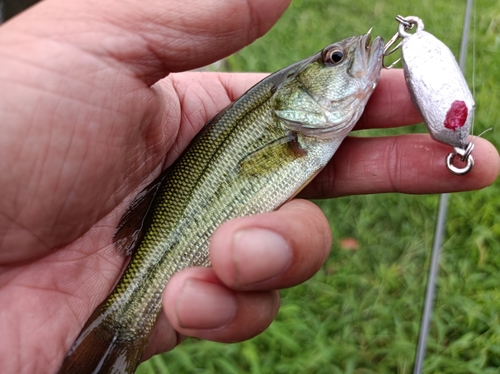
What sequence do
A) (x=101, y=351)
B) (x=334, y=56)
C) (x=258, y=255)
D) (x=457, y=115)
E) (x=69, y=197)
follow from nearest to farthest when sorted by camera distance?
(x=258, y=255)
(x=457, y=115)
(x=101, y=351)
(x=69, y=197)
(x=334, y=56)

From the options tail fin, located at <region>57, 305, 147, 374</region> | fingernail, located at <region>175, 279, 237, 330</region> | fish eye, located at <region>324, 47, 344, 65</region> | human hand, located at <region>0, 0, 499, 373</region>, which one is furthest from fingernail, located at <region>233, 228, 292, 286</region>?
fish eye, located at <region>324, 47, 344, 65</region>

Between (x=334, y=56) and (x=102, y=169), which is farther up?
(x=334, y=56)

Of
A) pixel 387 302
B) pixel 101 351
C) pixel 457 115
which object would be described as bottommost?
pixel 387 302

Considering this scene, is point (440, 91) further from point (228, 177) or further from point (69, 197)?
point (69, 197)

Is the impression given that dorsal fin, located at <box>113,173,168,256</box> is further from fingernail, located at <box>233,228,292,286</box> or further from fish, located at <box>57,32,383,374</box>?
fingernail, located at <box>233,228,292,286</box>

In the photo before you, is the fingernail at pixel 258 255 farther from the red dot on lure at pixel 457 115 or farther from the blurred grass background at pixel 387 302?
the blurred grass background at pixel 387 302

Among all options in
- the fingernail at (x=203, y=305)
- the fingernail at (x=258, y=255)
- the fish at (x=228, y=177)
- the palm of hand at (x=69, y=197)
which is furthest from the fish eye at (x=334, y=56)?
the fingernail at (x=203, y=305)

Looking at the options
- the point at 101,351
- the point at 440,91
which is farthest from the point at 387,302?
the point at 101,351
